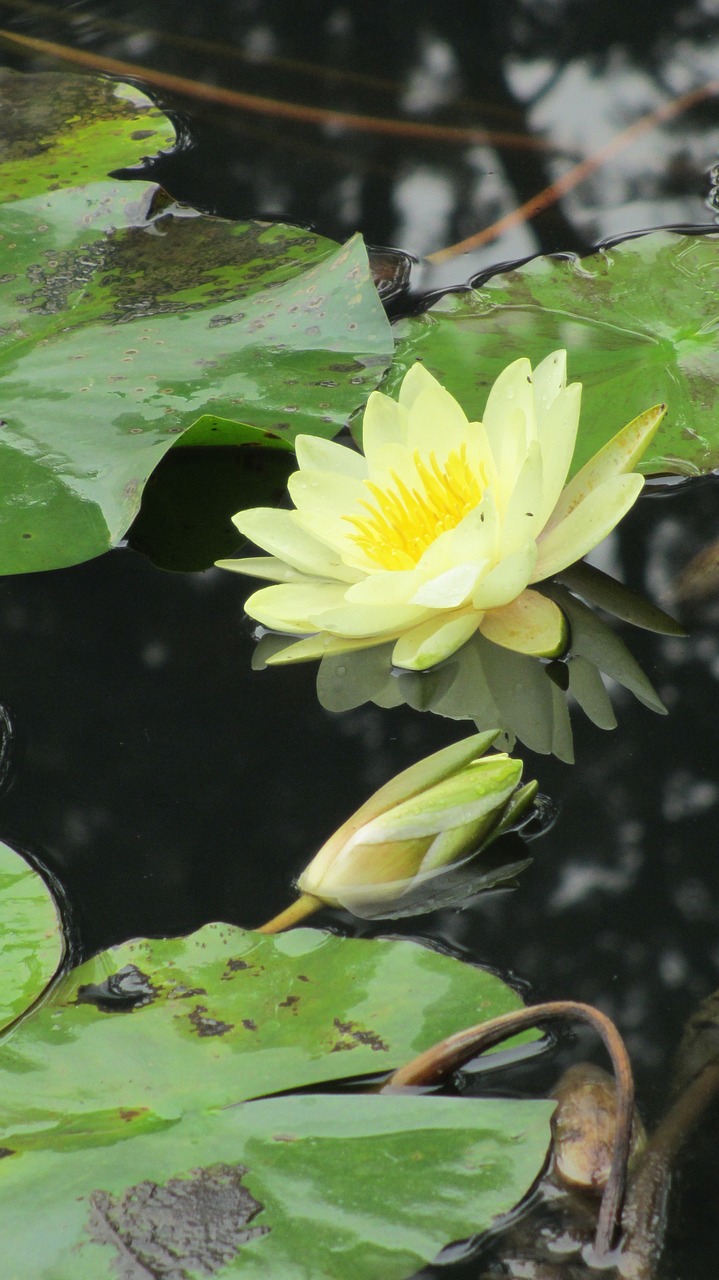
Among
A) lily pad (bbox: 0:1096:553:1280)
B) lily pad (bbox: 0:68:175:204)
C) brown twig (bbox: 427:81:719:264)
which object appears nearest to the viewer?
lily pad (bbox: 0:1096:553:1280)

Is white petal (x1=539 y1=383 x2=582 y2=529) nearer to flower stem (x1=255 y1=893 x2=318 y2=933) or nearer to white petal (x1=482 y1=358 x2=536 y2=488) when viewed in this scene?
white petal (x1=482 y1=358 x2=536 y2=488)

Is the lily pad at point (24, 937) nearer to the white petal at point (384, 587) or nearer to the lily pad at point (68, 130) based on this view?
the white petal at point (384, 587)

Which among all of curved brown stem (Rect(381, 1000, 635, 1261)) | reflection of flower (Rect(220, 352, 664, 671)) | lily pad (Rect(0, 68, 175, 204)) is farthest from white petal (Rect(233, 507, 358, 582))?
lily pad (Rect(0, 68, 175, 204))

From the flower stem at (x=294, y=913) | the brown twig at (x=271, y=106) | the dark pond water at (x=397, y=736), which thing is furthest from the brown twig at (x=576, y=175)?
the flower stem at (x=294, y=913)

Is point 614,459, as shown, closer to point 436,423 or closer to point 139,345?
point 436,423

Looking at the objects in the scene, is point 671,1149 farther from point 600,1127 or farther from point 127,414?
point 127,414

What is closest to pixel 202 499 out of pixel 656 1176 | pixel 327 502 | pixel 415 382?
pixel 327 502
